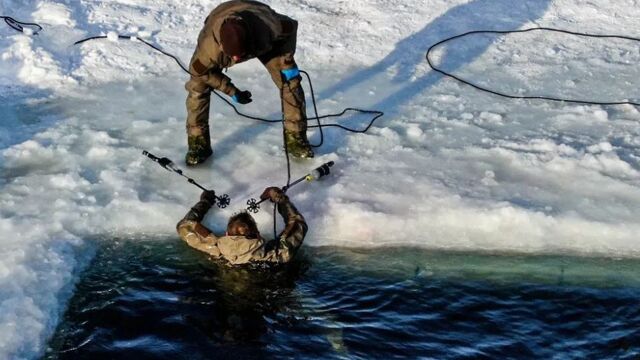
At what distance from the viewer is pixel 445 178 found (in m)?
7.32

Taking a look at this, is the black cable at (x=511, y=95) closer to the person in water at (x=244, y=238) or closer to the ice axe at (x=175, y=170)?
the person in water at (x=244, y=238)

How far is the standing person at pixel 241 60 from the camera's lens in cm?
626

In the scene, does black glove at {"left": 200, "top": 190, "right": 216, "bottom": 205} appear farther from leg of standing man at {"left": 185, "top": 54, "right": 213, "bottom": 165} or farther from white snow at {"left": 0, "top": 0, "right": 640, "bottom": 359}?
leg of standing man at {"left": 185, "top": 54, "right": 213, "bottom": 165}

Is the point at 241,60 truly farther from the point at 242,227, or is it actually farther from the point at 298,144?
the point at 298,144

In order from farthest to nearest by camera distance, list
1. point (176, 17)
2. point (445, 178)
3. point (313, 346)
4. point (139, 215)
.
Result: point (176, 17), point (445, 178), point (139, 215), point (313, 346)

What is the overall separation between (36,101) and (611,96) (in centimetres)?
590

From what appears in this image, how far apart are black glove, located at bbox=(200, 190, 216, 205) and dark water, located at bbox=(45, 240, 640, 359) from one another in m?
0.45

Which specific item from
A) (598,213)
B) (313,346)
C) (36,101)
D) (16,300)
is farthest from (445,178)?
(36,101)

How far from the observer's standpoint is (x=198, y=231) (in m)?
6.32

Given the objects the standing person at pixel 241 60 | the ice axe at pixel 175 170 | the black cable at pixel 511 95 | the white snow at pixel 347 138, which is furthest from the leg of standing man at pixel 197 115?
the black cable at pixel 511 95

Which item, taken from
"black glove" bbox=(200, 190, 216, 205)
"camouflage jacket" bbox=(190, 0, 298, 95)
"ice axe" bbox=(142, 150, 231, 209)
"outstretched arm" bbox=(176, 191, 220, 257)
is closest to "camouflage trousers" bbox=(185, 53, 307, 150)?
"camouflage jacket" bbox=(190, 0, 298, 95)

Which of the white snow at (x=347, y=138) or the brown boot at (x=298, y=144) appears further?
the brown boot at (x=298, y=144)

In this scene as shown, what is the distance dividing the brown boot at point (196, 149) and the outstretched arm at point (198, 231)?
0.81 metres

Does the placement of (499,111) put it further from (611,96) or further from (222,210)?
(222,210)
